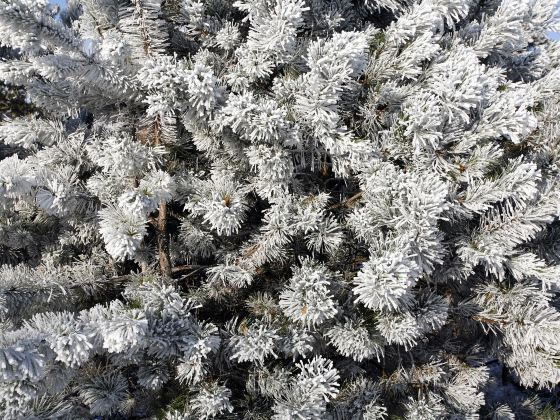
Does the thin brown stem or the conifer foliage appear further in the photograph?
the thin brown stem

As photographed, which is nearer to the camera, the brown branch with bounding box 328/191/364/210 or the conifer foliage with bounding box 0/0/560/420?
the conifer foliage with bounding box 0/0/560/420

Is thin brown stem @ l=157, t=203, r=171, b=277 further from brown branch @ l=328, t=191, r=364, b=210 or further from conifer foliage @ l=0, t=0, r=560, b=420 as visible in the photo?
brown branch @ l=328, t=191, r=364, b=210

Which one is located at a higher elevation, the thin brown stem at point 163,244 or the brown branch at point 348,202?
the brown branch at point 348,202

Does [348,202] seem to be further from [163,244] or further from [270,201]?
[163,244]

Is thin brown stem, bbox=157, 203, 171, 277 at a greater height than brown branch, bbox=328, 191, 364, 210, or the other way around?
brown branch, bbox=328, 191, 364, 210

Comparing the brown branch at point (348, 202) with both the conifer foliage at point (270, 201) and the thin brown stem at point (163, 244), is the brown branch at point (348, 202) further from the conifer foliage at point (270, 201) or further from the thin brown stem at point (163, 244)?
the thin brown stem at point (163, 244)

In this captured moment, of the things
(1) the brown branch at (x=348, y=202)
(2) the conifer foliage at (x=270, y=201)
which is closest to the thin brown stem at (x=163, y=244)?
(2) the conifer foliage at (x=270, y=201)

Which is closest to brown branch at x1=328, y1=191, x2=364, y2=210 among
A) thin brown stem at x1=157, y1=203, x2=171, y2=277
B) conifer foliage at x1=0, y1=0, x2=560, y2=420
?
conifer foliage at x1=0, y1=0, x2=560, y2=420

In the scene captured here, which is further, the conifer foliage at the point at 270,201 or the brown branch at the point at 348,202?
the brown branch at the point at 348,202

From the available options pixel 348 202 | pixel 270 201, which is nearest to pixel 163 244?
pixel 270 201
